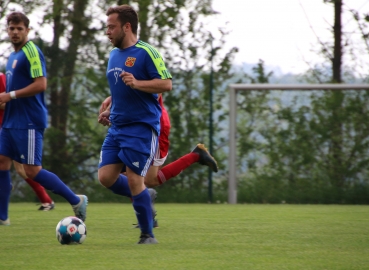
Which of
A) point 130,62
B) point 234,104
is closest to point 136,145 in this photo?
point 130,62

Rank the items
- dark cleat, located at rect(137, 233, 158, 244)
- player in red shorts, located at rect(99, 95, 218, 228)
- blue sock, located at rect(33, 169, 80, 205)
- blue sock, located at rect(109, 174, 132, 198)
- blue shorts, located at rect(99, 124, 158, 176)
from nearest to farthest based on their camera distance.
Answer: blue shorts, located at rect(99, 124, 158, 176), dark cleat, located at rect(137, 233, 158, 244), blue sock, located at rect(109, 174, 132, 198), blue sock, located at rect(33, 169, 80, 205), player in red shorts, located at rect(99, 95, 218, 228)

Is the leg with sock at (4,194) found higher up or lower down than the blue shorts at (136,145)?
lower down

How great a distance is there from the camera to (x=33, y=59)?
698 centimetres

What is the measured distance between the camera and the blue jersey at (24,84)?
7004 mm

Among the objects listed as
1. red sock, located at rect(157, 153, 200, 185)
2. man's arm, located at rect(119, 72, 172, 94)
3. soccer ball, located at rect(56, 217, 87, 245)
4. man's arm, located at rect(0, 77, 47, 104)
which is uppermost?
man's arm, located at rect(0, 77, 47, 104)

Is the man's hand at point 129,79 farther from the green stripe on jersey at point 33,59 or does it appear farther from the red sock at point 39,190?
the red sock at point 39,190

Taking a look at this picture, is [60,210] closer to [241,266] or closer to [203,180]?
[203,180]

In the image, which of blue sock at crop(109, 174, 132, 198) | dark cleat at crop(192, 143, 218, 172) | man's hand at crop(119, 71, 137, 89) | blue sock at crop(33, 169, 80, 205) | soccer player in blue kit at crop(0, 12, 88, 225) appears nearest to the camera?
man's hand at crop(119, 71, 137, 89)

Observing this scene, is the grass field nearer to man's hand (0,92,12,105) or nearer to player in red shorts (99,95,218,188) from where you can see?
player in red shorts (99,95,218,188)

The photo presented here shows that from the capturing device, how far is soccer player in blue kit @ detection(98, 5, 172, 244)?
5398 millimetres

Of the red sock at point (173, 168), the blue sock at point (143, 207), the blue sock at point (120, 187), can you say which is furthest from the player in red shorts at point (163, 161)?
the blue sock at point (143, 207)

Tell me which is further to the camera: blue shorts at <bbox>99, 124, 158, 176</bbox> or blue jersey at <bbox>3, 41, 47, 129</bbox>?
blue jersey at <bbox>3, 41, 47, 129</bbox>

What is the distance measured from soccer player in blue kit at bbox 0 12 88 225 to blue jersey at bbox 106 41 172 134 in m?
1.71

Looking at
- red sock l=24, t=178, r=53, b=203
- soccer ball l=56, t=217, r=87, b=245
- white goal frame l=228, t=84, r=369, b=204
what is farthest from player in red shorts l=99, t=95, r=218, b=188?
white goal frame l=228, t=84, r=369, b=204
